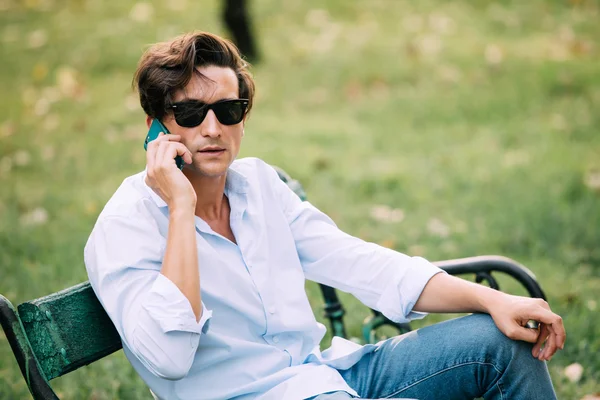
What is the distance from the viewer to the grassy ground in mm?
5293

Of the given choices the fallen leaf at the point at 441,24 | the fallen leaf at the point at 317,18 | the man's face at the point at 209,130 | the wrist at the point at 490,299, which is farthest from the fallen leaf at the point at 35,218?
the fallen leaf at the point at 441,24

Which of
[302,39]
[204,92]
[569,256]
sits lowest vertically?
[569,256]

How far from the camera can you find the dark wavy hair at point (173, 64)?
101 inches

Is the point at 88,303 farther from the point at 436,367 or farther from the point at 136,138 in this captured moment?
the point at 136,138

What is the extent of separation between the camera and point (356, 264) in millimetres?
2846

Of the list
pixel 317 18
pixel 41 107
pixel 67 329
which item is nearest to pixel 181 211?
pixel 67 329

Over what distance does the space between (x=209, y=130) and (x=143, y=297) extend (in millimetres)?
633

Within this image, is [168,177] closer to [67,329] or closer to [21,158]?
[67,329]

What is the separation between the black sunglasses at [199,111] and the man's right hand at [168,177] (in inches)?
4.2

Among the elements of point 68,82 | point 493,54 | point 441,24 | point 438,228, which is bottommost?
point 438,228

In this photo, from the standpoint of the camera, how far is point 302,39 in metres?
10.3

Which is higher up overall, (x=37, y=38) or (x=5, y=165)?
(x=37, y=38)

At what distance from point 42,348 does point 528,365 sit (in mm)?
1565

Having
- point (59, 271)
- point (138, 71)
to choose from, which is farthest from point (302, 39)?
point (138, 71)
